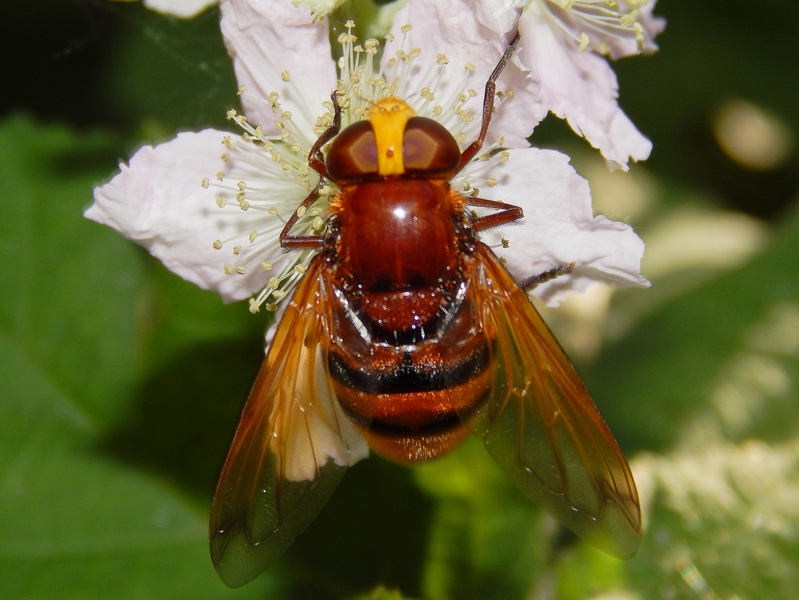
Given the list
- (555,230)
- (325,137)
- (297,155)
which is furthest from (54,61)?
(555,230)

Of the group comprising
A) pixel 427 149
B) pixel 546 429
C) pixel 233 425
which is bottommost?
pixel 233 425

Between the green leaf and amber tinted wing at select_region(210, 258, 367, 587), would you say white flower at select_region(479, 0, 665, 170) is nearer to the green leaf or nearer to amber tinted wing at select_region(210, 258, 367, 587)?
amber tinted wing at select_region(210, 258, 367, 587)

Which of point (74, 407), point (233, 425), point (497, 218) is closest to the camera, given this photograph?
point (497, 218)

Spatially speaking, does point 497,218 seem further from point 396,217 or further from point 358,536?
point 358,536

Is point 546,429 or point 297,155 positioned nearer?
point 546,429

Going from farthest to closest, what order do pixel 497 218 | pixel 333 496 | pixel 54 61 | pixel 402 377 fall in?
pixel 54 61 < pixel 333 496 < pixel 497 218 < pixel 402 377

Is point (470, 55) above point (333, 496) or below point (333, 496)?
above
